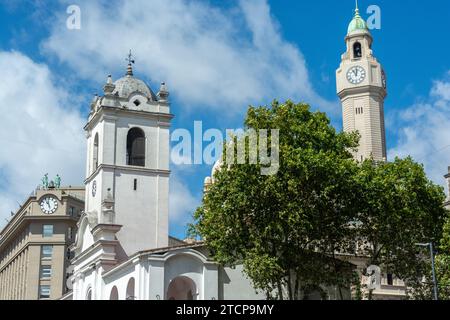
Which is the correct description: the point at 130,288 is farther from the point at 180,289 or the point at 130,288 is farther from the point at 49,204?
the point at 49,204

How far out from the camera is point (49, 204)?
102 meters

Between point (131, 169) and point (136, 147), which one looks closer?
point (131, 169)

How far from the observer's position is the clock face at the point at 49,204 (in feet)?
334

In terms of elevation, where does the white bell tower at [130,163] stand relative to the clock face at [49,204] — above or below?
below

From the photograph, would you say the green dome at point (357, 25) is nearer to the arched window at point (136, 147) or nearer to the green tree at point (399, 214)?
the arched window at point (136, 147)

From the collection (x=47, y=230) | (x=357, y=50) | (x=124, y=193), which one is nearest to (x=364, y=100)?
(x=357, y=50)

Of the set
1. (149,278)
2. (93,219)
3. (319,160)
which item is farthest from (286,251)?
(93,219)

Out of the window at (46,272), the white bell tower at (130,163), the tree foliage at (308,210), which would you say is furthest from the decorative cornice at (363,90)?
the tree foliage at (308,210)

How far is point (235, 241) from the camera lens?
136 ft

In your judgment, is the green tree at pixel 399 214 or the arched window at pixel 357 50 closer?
the green tree at pixel 399 214

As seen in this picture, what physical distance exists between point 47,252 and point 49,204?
21.3ft

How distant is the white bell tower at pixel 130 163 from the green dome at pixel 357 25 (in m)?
52.3

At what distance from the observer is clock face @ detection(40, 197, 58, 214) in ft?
334
